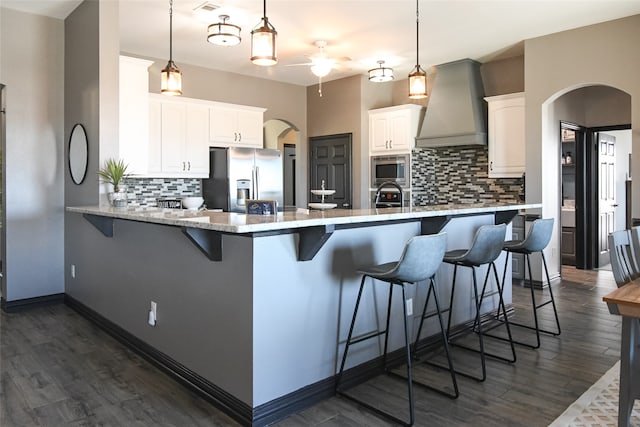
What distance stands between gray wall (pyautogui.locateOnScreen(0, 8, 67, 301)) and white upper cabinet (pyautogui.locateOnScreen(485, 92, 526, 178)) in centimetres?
487

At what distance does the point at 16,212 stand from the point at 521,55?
5.88m

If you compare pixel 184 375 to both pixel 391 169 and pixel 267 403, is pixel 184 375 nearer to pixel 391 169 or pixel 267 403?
pixel 267 403

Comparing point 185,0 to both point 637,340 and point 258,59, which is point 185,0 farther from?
point 637,340

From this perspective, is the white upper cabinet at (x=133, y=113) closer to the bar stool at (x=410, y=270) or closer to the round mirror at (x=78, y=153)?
the round mirror at (x=78, y=153)

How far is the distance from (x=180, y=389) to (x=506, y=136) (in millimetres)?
4745

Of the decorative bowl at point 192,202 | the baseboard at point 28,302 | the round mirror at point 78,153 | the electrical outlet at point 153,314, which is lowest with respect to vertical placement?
the baseboard at point 28,302

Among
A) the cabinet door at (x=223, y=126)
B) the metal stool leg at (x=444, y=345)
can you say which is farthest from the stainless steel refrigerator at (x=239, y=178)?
the metal stool leg at (x=444, y=345)

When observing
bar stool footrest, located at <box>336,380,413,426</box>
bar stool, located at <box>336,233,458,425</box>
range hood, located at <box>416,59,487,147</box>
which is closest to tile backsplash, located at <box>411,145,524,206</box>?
range hood, located at <box>416,59,487,147</box>

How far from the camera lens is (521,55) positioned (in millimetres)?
5891

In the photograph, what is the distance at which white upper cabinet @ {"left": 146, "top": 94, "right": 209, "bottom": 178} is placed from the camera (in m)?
5.62

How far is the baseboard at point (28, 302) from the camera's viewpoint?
4.51m

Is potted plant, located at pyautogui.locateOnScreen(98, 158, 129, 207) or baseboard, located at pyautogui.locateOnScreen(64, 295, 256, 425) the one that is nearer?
baseboard, located at pyautogui.locateOnScreen(64, 295, 256, 425)

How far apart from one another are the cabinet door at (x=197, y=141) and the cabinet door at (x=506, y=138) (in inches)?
142

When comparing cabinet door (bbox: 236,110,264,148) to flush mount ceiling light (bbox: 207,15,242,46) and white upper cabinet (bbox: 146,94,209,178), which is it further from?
flush mount ceiling light (bbox: 207,15,242,46)
